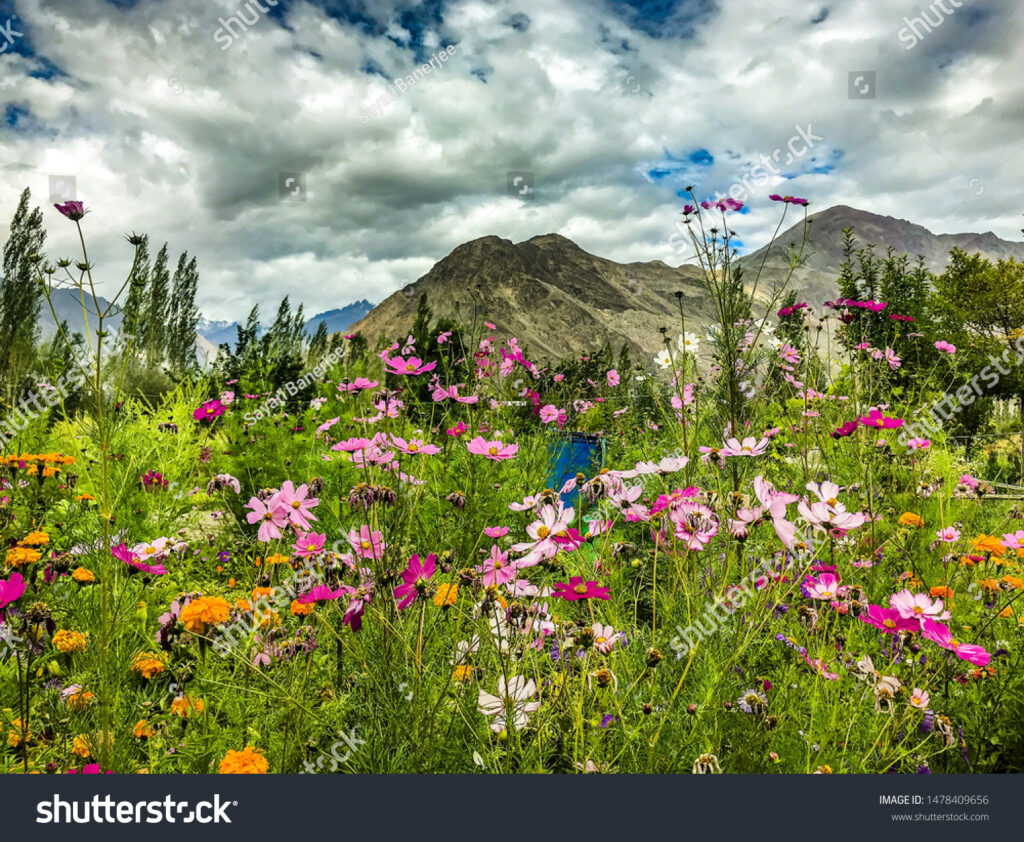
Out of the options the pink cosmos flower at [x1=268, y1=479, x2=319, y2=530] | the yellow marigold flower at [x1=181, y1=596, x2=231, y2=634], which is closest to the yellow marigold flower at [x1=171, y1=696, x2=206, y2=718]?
the yellow marigold flower at [x1=181, y1=596, x2=231, y2=634]

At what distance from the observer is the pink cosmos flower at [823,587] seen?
4.55ft

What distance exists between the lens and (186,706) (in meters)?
1.38

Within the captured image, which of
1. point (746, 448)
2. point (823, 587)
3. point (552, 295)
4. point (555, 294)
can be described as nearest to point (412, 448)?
point (746, 448)

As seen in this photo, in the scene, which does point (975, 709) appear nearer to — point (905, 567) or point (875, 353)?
point (905, 567)

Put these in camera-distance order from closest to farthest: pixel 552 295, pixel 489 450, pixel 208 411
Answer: pixel 489 450 → pixel 208 411 → pixel 552 295

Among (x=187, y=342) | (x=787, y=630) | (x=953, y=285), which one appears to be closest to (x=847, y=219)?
(x=953, y=285)

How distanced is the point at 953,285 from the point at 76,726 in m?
24.0

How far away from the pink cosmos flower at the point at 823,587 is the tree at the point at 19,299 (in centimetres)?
1905

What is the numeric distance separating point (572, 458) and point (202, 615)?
2844 mm

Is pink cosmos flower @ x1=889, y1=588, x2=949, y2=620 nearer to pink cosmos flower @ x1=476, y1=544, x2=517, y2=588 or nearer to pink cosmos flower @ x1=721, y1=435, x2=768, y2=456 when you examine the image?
pink cosmos flower @ x1=721, y1=435, x2=768, y2=456

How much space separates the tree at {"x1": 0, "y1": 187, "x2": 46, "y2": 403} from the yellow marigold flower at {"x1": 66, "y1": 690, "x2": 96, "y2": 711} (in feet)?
58.6

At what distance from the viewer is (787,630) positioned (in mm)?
1759

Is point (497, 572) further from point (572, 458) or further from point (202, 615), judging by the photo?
point (572, 458)

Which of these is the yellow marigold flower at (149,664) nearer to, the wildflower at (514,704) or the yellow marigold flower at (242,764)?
the yellow marigold flower at (242,764)
